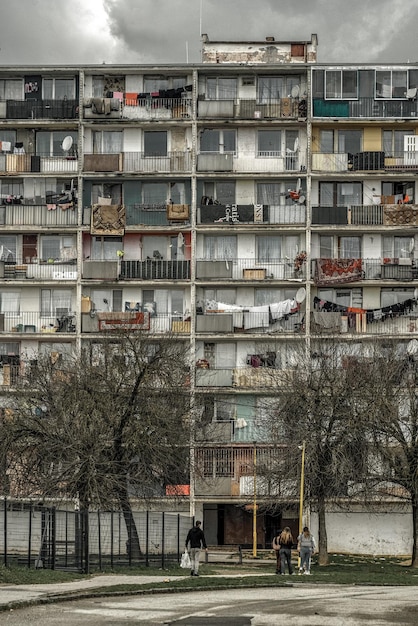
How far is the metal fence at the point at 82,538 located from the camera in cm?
4144

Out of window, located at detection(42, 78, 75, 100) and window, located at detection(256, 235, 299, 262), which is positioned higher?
window, located at detection(42, 78, 75, 100)

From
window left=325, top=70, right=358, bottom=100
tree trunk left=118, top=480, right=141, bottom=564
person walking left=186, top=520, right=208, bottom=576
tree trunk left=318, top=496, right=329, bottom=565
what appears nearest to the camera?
person walking left=186, top=520, right=208, bottom=576

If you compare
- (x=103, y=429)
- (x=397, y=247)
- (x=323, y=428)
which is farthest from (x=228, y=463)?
(x=103, y=429)

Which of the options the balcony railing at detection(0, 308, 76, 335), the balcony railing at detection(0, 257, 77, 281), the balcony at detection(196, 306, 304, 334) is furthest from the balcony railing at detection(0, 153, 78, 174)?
the balcony at detection(196, 306, 304, 334)

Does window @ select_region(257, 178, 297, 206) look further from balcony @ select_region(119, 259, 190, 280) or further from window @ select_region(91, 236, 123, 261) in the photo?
window @ select_region(91, 236, 123, 261)

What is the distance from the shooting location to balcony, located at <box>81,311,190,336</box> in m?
77.2

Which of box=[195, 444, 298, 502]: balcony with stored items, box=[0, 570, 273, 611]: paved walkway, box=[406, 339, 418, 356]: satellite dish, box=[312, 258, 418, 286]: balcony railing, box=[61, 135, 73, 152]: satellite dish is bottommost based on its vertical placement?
box=[0, 570, 273, 611]: paved walkway


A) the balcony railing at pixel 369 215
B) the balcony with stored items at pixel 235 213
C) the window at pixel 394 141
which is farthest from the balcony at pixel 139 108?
the window at pixel 394 141

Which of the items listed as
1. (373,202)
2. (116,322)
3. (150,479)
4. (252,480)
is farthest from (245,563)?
(373,202)

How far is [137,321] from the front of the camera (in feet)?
253

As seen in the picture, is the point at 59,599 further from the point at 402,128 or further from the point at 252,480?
the point at 402,128

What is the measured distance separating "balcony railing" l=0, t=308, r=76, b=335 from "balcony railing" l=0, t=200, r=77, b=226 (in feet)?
15.6

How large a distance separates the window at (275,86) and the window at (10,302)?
54.4 ft

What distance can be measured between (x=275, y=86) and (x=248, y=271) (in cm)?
1008
